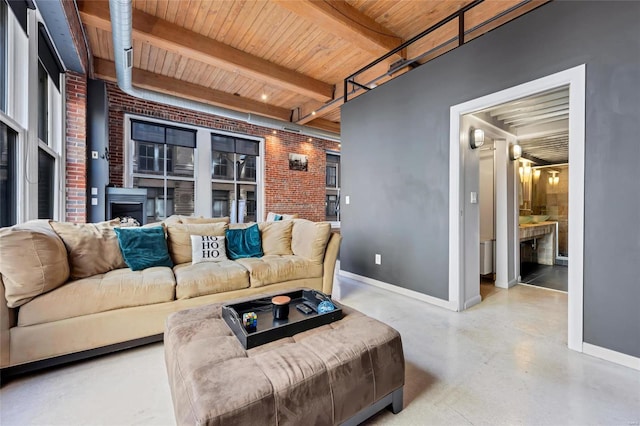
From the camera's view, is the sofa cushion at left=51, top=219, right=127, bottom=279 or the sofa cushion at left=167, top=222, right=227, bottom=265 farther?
the sofa cushion at left=167, top=222, right=227, bottom=265

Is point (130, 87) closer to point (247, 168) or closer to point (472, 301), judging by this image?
point (247, 168)

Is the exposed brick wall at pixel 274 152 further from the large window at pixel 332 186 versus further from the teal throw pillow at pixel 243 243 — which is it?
the teal throw pillow at pixel 243 243

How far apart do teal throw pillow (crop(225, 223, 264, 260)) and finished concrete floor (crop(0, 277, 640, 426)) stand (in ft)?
3.69

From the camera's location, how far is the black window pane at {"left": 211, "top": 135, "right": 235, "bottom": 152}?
19.5ft

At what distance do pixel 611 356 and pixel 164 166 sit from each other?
6.57 m

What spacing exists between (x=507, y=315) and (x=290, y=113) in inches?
219

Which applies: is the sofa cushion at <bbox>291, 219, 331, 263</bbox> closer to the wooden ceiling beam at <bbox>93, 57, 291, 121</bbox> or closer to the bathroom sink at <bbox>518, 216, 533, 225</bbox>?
the wooden ceiling beam at <bbox>93, 57, 291, 121</bbox>

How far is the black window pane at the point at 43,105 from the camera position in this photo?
297cm

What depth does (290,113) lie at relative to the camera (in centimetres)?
632

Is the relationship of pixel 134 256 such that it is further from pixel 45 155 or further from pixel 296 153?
pixel 296 153

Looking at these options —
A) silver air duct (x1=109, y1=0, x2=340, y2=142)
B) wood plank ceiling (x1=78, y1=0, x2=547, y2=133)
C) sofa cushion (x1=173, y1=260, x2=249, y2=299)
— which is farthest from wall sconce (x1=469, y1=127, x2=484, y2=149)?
silver air duct (x1=109, y1=0, x2=340, y2=142)

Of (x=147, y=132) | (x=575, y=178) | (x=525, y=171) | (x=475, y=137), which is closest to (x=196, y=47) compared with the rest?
(x=147, y=132)

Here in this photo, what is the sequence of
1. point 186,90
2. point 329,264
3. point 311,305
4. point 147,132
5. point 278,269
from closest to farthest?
point 311,305 → point 278,269 → point 329,264 → point 186,90 → point 147,132

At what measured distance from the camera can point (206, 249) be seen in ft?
9.09
